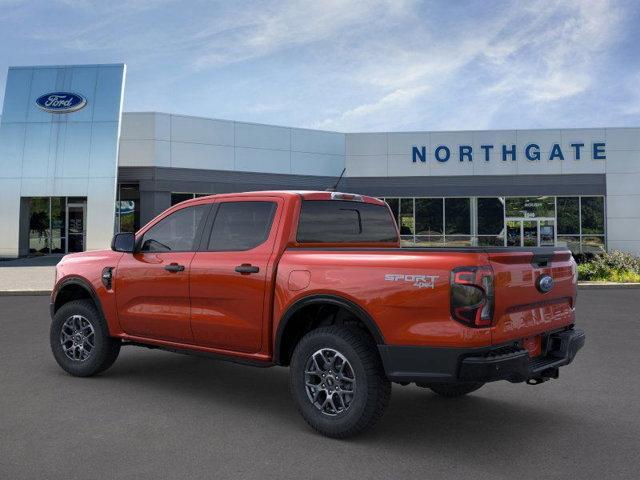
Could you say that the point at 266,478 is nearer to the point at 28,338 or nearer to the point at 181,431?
the point at 181,431

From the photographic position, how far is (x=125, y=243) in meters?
6.12

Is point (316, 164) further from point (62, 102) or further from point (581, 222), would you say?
point (581, 222)

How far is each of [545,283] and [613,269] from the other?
17057mm

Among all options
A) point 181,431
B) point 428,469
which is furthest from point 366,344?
point 181,431

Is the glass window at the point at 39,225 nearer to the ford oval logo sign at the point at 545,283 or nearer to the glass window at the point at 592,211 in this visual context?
the glass window at the point at 592,211

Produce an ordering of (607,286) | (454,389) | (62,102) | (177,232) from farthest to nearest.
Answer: (62,102), (607,286), (177,232), (454,389)

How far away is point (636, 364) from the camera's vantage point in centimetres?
722

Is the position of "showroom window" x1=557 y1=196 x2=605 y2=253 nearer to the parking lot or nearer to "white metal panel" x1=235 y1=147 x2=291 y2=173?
"white metal panel" x1=235 y1=147 x2=291 y2=173

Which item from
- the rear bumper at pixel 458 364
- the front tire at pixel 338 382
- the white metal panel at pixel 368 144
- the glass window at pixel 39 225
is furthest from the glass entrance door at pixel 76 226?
the rear bumper at pixel 458 364

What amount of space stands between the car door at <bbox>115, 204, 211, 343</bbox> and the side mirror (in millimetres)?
89

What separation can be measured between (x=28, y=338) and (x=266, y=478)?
258 inches

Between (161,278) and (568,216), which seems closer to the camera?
(161,278)

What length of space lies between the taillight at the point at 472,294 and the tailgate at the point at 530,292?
9 centimetres

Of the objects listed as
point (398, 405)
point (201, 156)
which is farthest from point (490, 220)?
point (398, 405)
